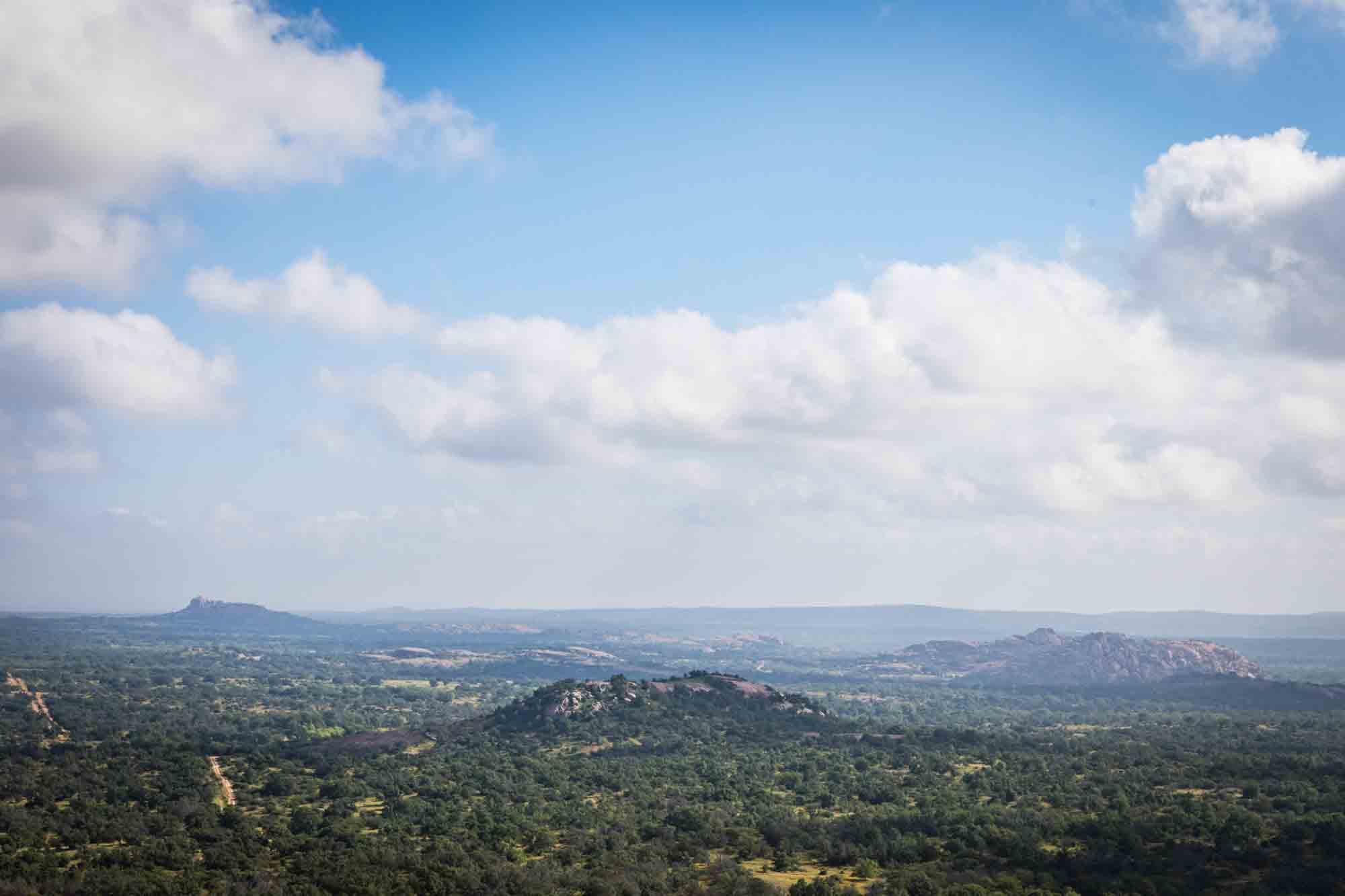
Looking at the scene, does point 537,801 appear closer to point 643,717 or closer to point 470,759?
point 470,759

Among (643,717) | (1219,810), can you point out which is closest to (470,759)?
(643,717)

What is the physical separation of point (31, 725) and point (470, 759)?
64197 millimetres

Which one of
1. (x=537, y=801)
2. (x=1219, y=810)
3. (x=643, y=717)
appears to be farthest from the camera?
(x=643, y=717)

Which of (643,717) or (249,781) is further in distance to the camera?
(643,717)

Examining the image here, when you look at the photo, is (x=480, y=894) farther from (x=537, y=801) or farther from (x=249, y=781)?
(x=249, y=781)

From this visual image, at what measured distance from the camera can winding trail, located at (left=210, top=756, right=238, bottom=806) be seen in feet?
304

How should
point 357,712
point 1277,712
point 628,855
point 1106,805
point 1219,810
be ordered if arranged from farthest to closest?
point 1277,712, point 357,712, point 1106,805, point 1219,810, point 628,855

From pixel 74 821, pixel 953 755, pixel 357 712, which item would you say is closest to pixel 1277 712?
pixel 953 755

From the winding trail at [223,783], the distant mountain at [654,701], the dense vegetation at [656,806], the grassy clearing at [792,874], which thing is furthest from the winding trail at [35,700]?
the grassy clearing at [792,874]

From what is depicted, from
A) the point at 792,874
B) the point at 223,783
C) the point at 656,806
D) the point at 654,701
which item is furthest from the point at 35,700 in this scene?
the point at 792,874

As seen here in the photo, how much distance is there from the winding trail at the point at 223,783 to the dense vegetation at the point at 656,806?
717 mm

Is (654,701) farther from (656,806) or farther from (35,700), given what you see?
(35,700)

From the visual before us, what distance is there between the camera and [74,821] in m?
77.8

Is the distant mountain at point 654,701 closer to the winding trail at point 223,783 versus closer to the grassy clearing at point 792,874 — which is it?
the winding trail at point 223,783
